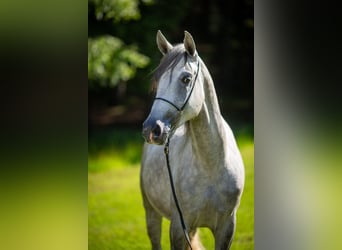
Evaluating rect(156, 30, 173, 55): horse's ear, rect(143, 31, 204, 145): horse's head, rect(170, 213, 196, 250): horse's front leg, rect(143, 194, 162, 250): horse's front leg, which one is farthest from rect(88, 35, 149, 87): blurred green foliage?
rect(170, 213, 196, 250): horse's front leg

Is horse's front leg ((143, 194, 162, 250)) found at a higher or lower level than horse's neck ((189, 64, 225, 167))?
lower

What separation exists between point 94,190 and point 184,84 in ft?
2.27

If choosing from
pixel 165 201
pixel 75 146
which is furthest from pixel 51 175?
pixel 165 201

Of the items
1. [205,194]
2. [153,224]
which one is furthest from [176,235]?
[205,194]

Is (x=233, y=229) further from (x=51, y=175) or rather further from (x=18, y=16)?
(x=18, y=16)

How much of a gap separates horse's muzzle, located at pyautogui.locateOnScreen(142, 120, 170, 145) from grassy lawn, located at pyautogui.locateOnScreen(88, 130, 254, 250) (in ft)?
1.10

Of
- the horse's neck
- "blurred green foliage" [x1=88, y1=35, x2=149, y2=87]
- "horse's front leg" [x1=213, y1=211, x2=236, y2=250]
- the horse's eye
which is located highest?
"blurred green foliage" [x1=88, y1=35, x2=149, y2=87]

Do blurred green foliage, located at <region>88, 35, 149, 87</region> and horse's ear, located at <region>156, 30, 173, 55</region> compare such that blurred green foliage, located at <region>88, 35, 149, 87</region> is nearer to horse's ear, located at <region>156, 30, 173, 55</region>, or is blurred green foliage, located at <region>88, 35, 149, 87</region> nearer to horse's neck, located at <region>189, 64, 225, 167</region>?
horse's ear, located at <region>156, 30, 173, 55</region>

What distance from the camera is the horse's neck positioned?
2.85 metres

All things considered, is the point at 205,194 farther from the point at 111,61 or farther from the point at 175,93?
the point at 111,61

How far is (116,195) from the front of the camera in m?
2.96

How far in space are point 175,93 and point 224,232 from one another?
2.60 feet

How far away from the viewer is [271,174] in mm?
3445

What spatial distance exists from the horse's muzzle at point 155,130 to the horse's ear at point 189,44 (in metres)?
0.37
